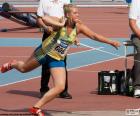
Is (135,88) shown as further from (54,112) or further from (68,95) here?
(54,112)

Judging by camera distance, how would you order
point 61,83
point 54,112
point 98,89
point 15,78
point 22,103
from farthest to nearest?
1. point 15,78
2. point 98,89
3. point 22,103
4. point 54,112
5. point 61,83

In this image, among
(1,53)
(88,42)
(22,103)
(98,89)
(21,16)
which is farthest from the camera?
(21,16)

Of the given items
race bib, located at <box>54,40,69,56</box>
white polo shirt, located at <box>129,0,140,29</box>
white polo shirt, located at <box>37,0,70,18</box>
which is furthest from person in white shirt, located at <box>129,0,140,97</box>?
race bib, located at <box>54,40,69,56</box>

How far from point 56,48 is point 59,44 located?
0.25 ft

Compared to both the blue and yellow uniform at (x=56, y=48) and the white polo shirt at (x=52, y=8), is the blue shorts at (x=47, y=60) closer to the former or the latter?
the blue and yellow uniform at (x=56, y=48)

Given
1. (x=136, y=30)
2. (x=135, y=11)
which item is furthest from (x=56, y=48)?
(x=135, y=11)

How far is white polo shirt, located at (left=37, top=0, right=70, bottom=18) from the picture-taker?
11.8m

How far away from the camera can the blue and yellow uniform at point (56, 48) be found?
1039cm

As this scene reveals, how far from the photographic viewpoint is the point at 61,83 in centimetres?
1023

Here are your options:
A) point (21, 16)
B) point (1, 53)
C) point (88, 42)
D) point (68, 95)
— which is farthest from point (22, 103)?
point (21, 16)

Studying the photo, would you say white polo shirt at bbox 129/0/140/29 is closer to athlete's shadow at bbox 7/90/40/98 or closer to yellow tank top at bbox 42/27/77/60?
yellow tank top at bbox 42/27/77/60

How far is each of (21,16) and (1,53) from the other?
602cm

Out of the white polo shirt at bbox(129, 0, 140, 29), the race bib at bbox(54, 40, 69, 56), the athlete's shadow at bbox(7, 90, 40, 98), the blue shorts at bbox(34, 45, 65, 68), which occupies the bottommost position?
the athlete's shadow at bbox(7, 90, 40, 98)

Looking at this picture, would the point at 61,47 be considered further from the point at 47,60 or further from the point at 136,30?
the point at 136,30
